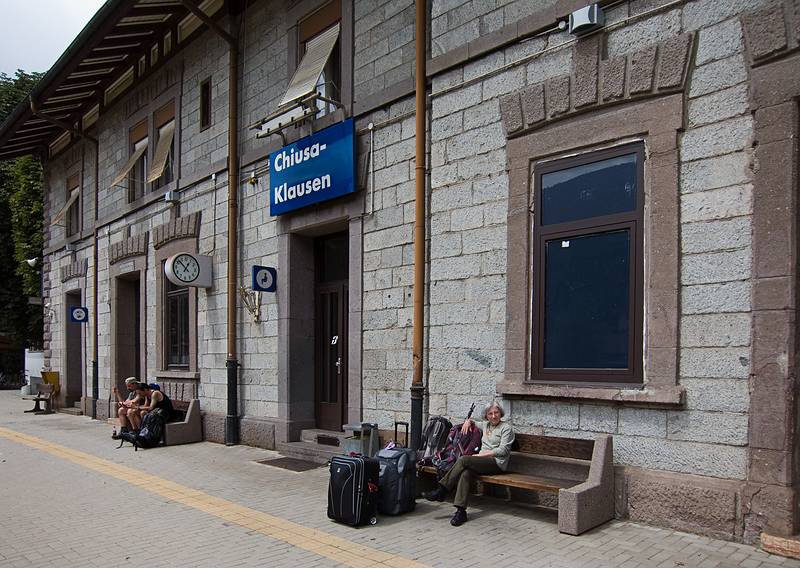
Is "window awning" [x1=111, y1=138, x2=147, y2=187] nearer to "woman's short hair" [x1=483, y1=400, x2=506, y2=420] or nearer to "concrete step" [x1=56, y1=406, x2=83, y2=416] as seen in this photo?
"concrete step" [x1=56, y1=406, x2=83, y2=416]

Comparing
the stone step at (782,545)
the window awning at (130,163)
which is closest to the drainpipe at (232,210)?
the window awning at (130,163)

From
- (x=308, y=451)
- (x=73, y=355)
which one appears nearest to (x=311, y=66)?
(x=308, y=451)

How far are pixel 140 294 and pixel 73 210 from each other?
590 centimetres

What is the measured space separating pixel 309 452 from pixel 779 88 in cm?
690

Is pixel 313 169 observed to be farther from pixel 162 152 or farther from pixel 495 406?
pixel 162 152

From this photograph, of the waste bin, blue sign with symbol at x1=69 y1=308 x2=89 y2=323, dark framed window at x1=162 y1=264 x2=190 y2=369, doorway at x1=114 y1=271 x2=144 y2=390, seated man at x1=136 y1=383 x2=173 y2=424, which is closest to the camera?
the waste bin

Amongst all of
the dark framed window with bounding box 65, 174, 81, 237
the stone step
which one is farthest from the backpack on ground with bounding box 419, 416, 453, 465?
the dark framed window with bounding box 65, 174, 81, 237

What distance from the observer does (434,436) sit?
22.0ft

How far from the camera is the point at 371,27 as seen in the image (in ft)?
27.5

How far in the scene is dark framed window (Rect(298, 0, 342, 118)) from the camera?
9219 mm

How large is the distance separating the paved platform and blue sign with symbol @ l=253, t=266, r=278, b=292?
2.68 m

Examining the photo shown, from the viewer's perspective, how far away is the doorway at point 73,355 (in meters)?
17.8

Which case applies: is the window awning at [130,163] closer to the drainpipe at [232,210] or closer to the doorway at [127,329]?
the doorway at [127,329]

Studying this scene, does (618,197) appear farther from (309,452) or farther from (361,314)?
(309,452)
